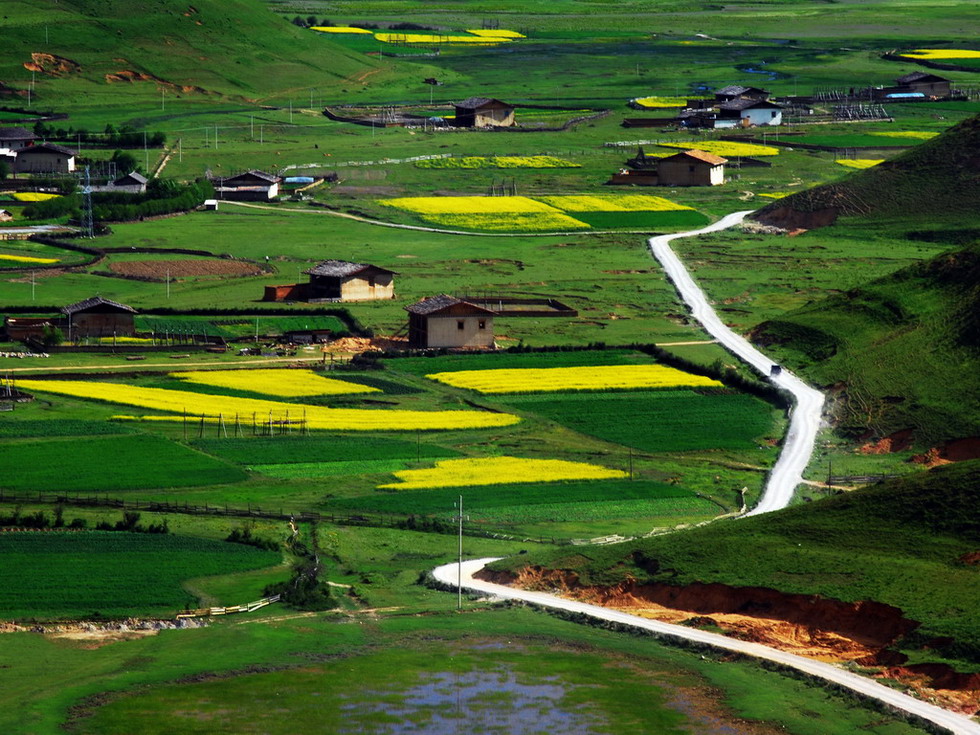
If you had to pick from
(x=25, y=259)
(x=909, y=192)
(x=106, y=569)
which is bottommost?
(x=106, y=569)

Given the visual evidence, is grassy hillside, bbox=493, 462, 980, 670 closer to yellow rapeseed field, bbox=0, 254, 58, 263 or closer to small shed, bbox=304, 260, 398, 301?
small shed, bbox=304, 260, 398, 301

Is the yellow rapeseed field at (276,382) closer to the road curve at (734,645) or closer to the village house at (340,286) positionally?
the village house at (340,286)

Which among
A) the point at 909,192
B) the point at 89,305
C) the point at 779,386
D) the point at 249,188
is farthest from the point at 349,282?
the point at 909,192

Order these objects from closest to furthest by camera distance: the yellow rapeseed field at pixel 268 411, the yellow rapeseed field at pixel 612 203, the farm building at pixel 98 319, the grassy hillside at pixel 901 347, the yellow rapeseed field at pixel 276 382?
1. the yellow rapeseed field at pixel 268 411
2. the grassy hillside at pixel 901 347
3. the yellow rapeseed field at pixel 276 382
4. the farm building at pixel 98 319
5. the yellow rapeseed field at pixel 612 203

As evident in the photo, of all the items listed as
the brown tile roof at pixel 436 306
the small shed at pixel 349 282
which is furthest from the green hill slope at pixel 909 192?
the brown tile roof at pixel 436 306

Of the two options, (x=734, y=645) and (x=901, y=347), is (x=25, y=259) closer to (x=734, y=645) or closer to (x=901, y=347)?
(x=901, y=347)

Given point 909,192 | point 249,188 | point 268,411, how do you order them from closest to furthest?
point 268,411, point 909,192, point 249,188

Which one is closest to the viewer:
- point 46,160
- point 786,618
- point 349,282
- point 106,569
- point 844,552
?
point 786,618
